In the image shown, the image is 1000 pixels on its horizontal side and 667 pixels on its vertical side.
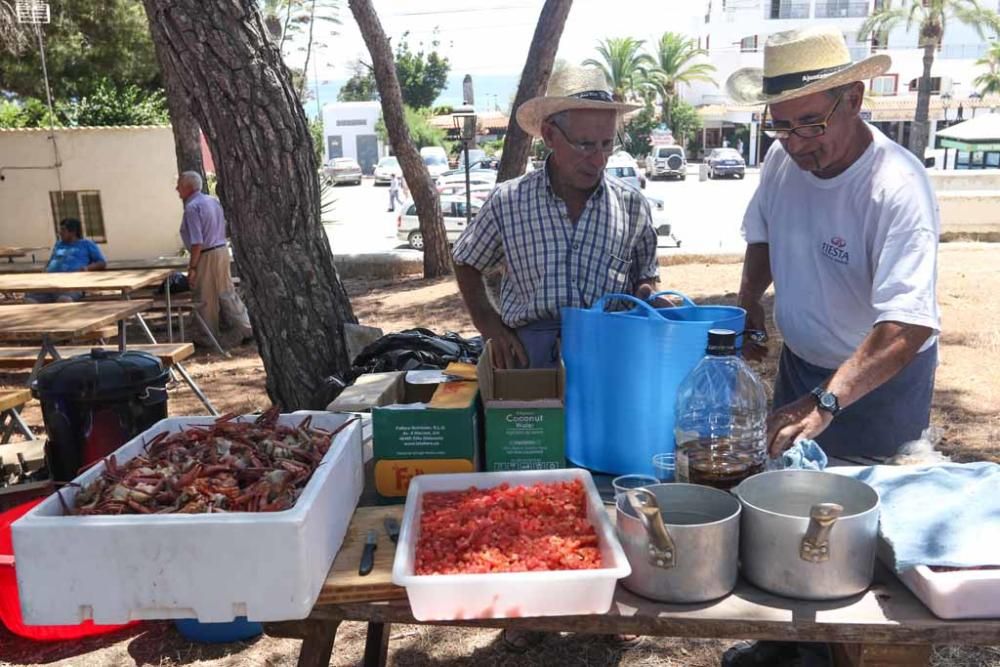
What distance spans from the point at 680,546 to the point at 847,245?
47.4 inches

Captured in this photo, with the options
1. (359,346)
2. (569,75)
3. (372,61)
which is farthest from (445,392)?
(372,61)

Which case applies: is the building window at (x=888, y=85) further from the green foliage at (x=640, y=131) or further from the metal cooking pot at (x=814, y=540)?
the metal cooking pot at (x=814, y=540)

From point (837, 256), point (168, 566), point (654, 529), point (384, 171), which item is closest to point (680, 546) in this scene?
point (654, 529)

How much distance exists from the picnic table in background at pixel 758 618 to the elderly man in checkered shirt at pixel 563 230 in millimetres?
1199

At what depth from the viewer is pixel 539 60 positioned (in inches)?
285

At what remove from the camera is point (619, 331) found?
1920 mm

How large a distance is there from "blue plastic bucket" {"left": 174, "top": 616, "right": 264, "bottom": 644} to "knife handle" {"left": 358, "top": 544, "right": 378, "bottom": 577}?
1.82m

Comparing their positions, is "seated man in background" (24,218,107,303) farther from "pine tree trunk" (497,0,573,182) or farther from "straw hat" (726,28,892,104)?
"straw hat" (726,28,892,104)

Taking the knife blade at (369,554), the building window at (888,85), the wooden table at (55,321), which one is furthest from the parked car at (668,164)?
the knife blade at (369,554)

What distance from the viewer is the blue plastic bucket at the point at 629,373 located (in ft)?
6.20

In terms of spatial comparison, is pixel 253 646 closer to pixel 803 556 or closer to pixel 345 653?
pixel 345 653

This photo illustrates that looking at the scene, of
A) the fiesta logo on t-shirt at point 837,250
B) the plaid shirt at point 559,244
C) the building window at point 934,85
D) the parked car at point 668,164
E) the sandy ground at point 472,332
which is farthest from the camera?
the building window at point 934,85

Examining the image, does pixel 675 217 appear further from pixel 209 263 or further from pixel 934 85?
pixel 934 85

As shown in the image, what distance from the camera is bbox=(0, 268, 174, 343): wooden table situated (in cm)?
705
